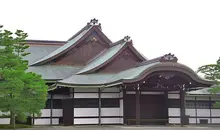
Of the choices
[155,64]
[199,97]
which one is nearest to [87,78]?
[155,64]

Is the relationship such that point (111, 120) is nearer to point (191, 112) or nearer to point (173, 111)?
point (173, 111)

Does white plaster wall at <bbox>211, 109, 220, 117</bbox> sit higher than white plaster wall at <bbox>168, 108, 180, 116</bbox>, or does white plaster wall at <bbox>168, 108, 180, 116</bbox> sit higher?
white plaster wall at <bbox>168, 108, 180, 116</bbox>


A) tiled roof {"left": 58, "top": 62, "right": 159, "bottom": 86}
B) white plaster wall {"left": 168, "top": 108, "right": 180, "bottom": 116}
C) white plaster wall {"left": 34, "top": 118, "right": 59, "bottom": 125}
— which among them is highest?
tiled roof {"left": 58, "top": 62, "right": 159, "bottom": 86}

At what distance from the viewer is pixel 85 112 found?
97.3 ft

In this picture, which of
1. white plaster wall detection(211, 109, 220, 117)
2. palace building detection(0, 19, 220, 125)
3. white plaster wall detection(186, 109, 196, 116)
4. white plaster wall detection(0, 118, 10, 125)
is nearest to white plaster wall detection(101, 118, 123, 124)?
palace building detection(0, 19, 220, 125)

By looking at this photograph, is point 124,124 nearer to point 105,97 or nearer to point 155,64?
point 105,97

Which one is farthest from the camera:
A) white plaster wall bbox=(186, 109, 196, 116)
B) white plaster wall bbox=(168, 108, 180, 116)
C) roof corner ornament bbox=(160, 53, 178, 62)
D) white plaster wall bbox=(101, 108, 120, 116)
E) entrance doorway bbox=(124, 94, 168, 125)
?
white plaster wall bbox=(186, 109, 196, 116)

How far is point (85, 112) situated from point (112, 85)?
349cm

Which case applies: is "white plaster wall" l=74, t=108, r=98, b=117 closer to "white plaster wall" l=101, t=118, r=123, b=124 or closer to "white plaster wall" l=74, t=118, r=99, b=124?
"white plaster wall" l=74, t=118, r=99, b=124

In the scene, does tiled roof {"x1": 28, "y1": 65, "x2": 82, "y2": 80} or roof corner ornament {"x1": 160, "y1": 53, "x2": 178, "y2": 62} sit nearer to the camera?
roof corner ornament {"x1": 160, "y1": 53, "x2": 178, "y2": 62}

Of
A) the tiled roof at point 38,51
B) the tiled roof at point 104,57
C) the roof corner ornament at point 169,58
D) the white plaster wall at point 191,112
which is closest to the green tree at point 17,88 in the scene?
the tiled roof at point 104,57

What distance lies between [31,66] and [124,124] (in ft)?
34.5

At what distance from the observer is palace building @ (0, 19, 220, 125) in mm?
28453

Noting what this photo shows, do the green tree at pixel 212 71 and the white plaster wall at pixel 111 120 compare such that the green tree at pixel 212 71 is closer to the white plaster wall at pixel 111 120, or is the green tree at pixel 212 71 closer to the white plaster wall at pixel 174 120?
the white plaster wall at pixel 174 120
